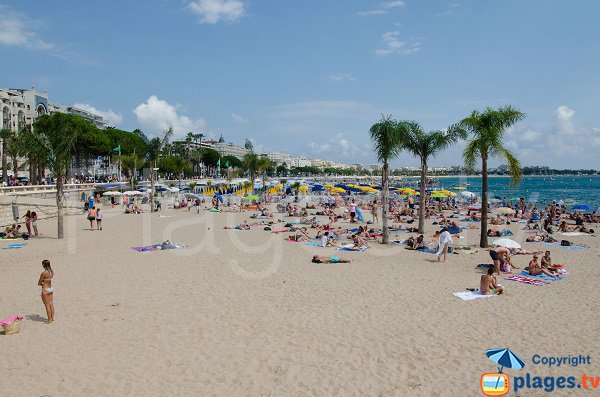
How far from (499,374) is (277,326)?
3.70 metres

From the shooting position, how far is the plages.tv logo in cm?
534

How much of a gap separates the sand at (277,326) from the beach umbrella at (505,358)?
0.39 feet

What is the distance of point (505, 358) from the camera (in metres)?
6.04

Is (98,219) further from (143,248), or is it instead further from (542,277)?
(542,277)

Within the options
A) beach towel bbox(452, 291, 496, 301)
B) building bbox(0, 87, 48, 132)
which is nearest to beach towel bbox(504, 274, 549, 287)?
beach towel bbox(452, 291, 496, 301)

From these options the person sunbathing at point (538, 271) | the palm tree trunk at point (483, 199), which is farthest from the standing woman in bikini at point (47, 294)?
the palm tree trunk at point (483, 199)

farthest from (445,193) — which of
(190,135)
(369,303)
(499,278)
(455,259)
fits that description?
(190,135)

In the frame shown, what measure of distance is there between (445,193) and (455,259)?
87.3 feet

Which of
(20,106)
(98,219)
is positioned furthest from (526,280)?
(20,106)

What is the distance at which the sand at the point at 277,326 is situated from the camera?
18.3 ft

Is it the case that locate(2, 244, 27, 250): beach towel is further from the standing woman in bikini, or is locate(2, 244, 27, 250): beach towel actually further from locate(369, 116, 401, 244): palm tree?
locate(369, 116, 401, 244): palm tree

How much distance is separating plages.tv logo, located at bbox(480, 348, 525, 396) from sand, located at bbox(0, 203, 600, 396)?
0.12 meters

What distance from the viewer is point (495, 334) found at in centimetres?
712

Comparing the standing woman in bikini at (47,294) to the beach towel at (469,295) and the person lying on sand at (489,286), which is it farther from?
the person lying on sand at (489,286)
